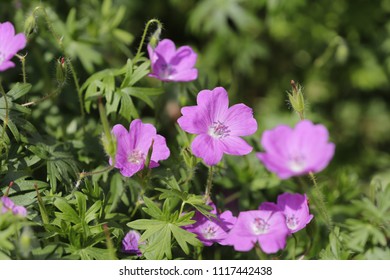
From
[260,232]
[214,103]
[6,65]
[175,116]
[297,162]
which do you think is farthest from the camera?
[175,116]

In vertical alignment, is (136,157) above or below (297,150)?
below

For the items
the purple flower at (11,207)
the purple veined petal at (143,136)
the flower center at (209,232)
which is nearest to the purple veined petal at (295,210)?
the flower center at (209,232)

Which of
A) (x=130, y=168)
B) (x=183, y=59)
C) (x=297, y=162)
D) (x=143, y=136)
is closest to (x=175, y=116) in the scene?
(x=183, y=59)

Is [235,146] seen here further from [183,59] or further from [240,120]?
[183,59]

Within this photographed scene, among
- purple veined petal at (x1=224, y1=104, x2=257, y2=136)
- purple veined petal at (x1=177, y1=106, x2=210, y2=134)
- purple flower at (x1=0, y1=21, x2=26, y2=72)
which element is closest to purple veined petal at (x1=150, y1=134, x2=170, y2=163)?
purple veined petal at (x1=177, y1=106, x2=210, y2=134)

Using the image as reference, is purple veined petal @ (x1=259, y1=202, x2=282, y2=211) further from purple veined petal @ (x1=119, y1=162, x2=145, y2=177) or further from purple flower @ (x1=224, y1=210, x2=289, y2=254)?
purple veined petal @ (x1=119, y1=162, x2=145, y2=177)

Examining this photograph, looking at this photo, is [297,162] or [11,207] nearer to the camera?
[297,162]

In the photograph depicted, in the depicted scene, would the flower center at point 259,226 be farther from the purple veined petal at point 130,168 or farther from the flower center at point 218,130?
the purple veined petal at point 130,168
